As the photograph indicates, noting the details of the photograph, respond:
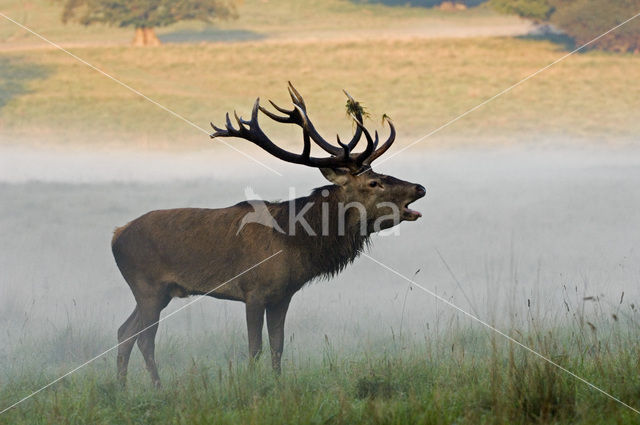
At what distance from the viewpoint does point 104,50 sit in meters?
36.8

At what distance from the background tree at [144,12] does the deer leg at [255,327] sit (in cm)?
2901

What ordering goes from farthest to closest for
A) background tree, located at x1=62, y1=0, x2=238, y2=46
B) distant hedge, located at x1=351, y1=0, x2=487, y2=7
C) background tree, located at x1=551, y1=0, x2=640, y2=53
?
distant hedge, located at x1=351, y1=0, x2=487, y2=7 < background tree, located at x1=62, y1=0, x2=238, y2=46 < background tree, located at x1=551, y1=0, x2=640, y2=53

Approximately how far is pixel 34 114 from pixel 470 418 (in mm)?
24701

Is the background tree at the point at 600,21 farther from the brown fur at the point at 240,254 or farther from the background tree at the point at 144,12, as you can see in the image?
the brown fur at the point at 240,254

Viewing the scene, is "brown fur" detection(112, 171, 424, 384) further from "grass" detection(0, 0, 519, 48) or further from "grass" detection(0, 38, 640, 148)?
"grass" detection(0, 0, 519, 48)

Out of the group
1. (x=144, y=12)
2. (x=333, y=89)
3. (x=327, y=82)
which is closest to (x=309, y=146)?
(x=333, y=89)

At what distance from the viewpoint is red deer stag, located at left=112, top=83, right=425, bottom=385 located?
1025cm

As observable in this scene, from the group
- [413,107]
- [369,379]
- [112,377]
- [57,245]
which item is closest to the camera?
[369,379]

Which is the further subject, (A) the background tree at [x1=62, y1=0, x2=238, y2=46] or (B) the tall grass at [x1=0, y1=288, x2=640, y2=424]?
(A) the background tree at [x1=62, y1=0, x2=238, y2=46]

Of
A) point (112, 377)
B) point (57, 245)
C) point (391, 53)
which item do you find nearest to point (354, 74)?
point (391, 53)

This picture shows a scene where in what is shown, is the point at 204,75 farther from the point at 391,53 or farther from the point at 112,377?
the point at 112,377

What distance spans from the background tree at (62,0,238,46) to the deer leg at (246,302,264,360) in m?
29.0

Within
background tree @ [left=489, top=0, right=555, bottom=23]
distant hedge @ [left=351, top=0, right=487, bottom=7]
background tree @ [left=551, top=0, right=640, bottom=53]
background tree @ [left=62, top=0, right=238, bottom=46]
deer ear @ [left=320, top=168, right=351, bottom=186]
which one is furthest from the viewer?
distant hedge @ [left=351, top=0, right=487, bottom=7]

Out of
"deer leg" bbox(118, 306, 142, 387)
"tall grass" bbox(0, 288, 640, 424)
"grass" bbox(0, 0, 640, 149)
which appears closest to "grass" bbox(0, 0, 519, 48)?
"grass" bbox(0, 0, 640, 149)
